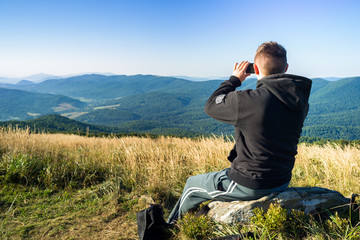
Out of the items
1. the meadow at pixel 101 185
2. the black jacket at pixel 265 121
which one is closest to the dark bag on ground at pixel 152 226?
the meadow at pixel 101 185

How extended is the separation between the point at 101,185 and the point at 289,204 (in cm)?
327

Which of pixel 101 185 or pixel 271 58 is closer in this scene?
pixel 271 58

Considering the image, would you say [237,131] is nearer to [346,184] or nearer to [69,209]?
[346,184]

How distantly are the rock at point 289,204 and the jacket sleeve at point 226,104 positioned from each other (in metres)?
0.93

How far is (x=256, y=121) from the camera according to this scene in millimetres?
1973

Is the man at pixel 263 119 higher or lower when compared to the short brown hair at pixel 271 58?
lower

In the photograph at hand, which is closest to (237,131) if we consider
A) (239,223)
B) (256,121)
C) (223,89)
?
(256,121)

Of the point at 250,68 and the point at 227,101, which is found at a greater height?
the point at 250,68

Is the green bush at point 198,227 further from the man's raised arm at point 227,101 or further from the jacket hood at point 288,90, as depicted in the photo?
the jacket hood at point 288,90

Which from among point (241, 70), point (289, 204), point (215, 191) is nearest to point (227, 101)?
point (241, 70)

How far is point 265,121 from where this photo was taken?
1959 mm

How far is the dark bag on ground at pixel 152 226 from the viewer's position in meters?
2.55

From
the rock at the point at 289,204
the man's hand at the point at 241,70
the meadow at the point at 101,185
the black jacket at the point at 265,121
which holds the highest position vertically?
the man's hand at the point at 241,70

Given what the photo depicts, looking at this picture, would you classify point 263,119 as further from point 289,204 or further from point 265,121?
point 289,204
